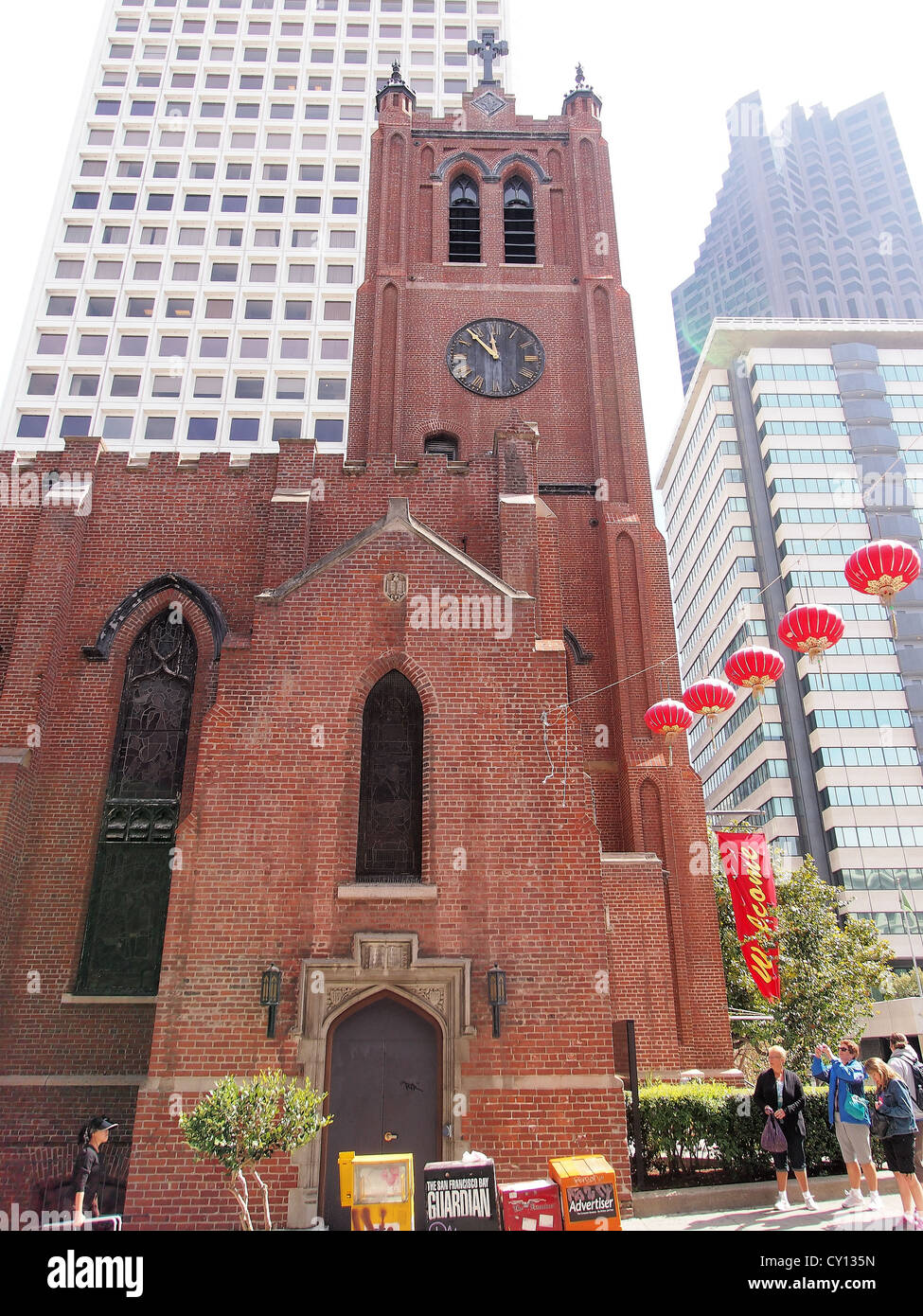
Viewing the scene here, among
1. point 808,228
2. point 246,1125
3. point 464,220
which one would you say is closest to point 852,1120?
point 246,1125

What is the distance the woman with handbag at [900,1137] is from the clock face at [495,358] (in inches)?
694

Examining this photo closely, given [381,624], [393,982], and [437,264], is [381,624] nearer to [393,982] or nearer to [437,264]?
[393,982]

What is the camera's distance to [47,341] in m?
49.2

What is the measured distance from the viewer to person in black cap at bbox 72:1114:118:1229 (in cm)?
864

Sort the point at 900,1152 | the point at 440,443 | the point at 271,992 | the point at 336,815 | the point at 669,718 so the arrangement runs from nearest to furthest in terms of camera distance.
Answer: the point at 900,1152 → the point at 271,992 → the point at 336,815 → the point at 669,718 → the point at 440,443

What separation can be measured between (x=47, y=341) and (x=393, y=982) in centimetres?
4943

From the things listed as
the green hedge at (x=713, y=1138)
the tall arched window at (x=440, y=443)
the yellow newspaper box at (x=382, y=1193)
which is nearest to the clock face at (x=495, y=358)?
the tall arched window at (x=440, y=443)

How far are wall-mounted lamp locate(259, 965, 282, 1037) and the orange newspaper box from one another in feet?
14.7

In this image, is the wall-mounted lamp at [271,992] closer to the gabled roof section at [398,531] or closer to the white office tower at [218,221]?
the gabled roof section at [398,531]

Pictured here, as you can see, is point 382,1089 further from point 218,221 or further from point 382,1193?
point 218,221

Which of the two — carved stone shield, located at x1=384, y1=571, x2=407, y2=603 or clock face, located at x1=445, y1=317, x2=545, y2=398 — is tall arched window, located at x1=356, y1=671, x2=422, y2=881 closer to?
carved stone shield, located at x1=384, y1=571, x2=407, y2=603

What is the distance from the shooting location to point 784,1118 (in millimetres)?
10141

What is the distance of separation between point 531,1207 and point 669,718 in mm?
10446

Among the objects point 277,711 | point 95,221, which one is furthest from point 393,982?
point 95,221
